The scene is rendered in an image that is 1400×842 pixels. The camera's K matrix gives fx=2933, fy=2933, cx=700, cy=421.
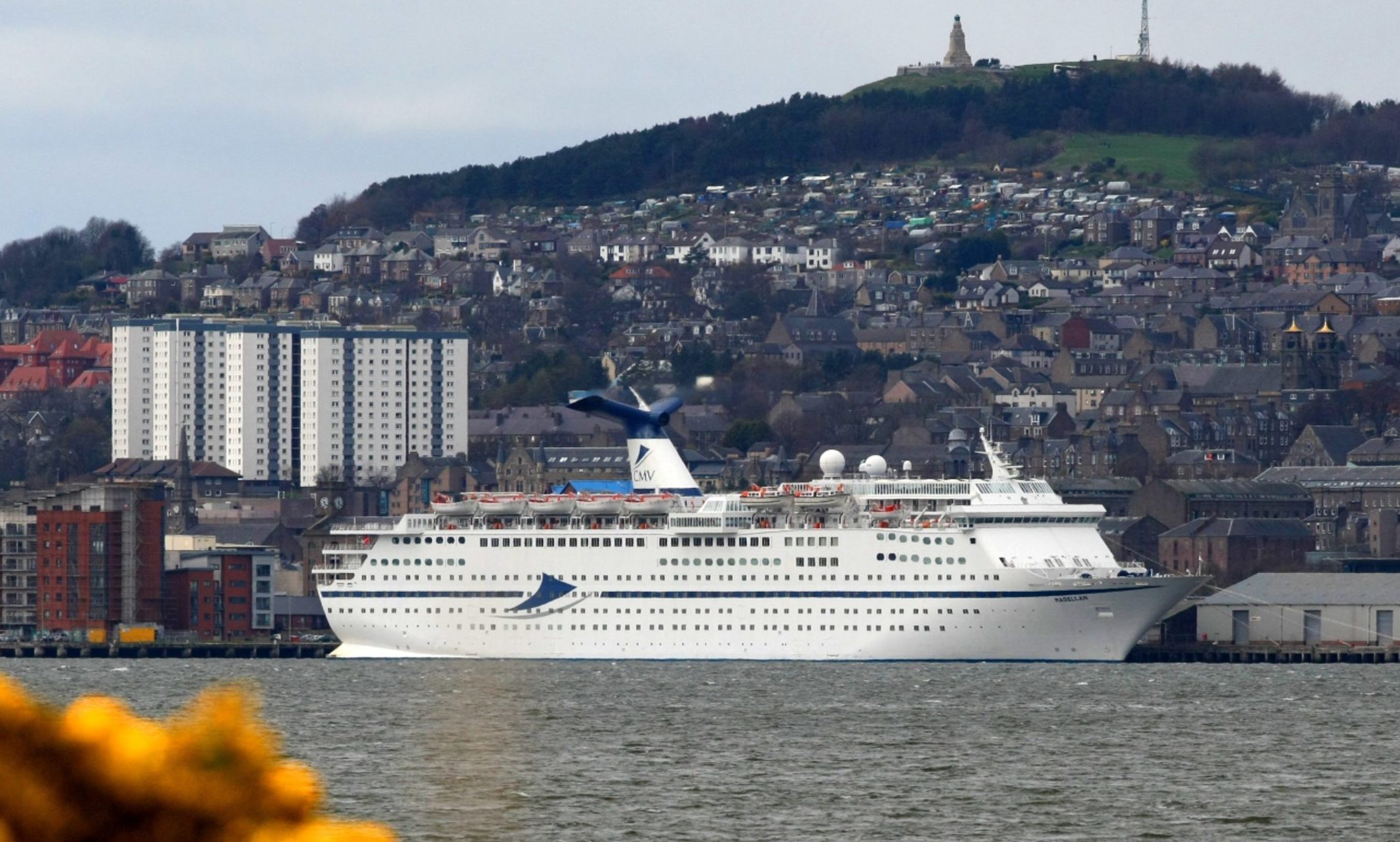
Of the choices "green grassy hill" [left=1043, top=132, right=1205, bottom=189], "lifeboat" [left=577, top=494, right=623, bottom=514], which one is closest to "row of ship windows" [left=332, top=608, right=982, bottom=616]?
"lifeboat" [left=577, top=494, right=623, bottom=514]

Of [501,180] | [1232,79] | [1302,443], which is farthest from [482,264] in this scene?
[1302,443]

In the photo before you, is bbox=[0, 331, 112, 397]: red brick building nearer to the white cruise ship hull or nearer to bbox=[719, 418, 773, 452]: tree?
bbox=[719, 418, 773, 452]: tree

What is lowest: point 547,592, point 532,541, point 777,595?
point 547,592

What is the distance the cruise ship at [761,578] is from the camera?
171 ft

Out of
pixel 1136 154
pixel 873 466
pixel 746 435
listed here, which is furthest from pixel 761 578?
pixel 1136 154

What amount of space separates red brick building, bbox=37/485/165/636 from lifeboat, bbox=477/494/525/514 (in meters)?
A: 15.7

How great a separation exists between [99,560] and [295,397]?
151 feet

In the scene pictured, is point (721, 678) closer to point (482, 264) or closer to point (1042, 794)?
point (1042, 794)

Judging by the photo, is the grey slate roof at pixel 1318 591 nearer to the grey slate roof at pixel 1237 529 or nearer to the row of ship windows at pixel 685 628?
the grey slate roof at pixel 1237 529

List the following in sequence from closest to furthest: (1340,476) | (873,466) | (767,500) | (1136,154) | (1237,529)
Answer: (767,500) < (873,466) < (1237,529) < (1340,476) < (1136,154)

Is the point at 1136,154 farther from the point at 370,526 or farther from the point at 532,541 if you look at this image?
the point at 532,541

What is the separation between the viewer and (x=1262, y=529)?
80.9 m

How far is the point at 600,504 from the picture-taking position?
55.7 meters

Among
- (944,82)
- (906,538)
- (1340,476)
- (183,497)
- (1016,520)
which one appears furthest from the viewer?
(944,82)
